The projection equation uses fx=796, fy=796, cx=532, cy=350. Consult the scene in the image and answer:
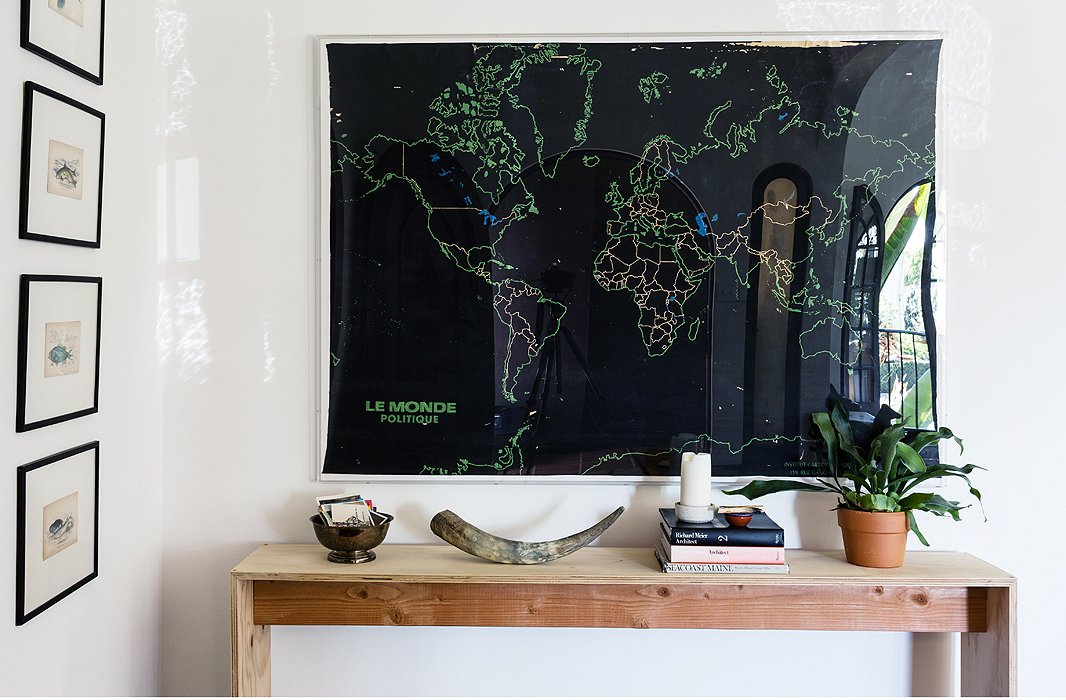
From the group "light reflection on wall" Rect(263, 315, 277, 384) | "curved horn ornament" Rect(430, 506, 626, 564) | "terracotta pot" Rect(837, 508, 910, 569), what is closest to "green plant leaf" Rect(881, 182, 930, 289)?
"terracotta pot" Rect(837, 508, 910, 569)

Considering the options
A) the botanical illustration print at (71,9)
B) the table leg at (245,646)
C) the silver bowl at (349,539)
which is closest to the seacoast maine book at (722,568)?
the silver bowl at (349,539)

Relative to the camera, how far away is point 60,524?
1.64 m

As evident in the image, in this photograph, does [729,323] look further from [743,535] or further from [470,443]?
[470,443]

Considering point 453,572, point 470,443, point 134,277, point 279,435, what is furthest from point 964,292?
point 134,277

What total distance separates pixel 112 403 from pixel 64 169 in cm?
55

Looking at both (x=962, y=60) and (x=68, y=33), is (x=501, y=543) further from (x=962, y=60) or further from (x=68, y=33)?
(x=962, y=60)

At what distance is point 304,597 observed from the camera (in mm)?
1918

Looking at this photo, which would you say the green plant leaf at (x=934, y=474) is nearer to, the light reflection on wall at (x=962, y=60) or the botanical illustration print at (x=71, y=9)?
the light reflection on wall at (x=962, y=60)

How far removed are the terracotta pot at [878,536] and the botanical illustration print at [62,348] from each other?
1765 millimetres

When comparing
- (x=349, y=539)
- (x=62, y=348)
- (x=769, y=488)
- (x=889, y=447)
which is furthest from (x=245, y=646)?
(x=889, y=447)

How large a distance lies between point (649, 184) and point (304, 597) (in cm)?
133

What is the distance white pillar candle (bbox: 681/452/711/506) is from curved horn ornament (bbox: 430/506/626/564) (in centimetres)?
22

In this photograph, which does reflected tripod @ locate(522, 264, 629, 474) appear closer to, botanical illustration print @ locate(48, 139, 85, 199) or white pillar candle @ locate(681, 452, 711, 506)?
white pillar candle @ locate(681, 452, 711, 506)

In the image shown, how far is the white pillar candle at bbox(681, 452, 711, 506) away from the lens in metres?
1.89
